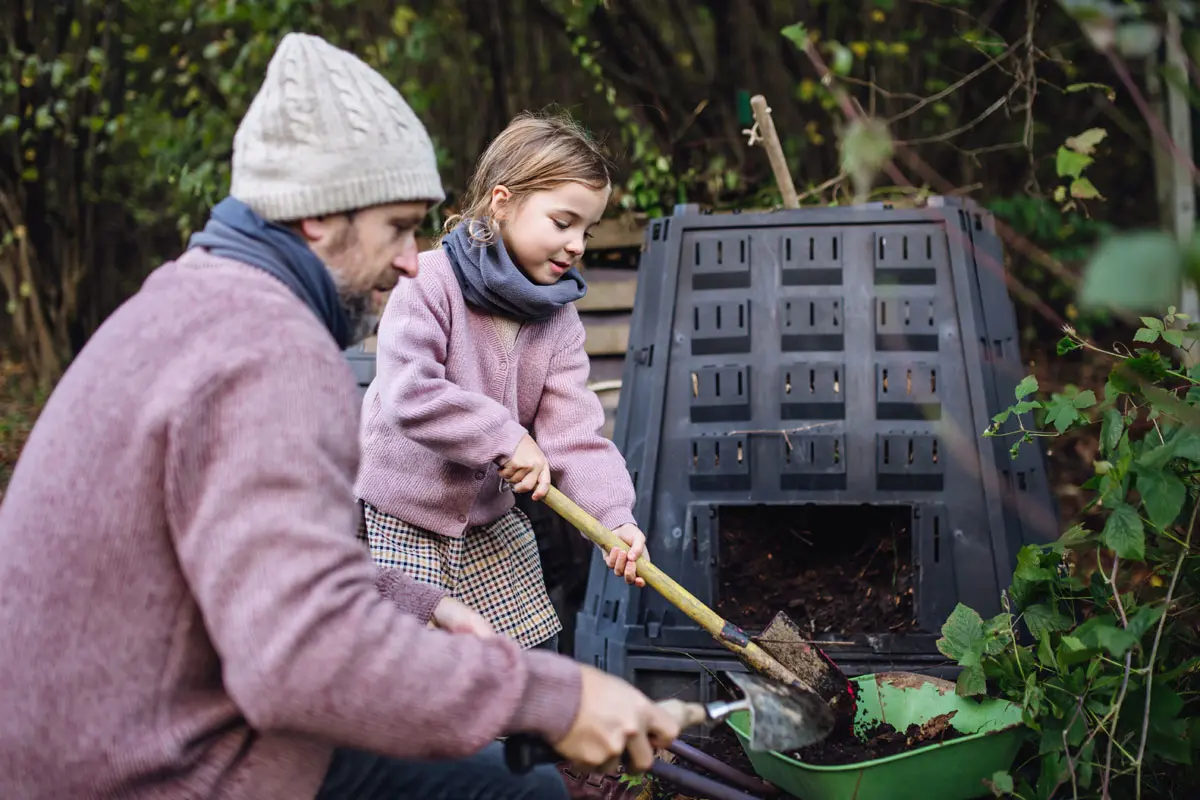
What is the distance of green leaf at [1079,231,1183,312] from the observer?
2.03 ft

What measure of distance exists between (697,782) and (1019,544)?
3.81 ft

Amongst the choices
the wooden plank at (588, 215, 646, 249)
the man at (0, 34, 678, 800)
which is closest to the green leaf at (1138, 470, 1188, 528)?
the man at (0, 34, 678, 800)

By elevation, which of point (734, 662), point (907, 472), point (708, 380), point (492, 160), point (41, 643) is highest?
point (492, 160)

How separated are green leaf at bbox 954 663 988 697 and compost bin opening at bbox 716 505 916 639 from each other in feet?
1.67

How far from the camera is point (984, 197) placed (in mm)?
7109

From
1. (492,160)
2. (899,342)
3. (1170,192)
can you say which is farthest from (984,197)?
(492,160)

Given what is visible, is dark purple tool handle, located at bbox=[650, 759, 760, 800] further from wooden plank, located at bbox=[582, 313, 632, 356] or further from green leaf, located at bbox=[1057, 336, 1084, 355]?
wooden plank, located at bbox=[582, 313, 632, 356]

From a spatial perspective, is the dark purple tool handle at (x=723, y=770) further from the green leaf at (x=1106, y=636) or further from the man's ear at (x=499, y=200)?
the man's ear at (x=499, y=200)

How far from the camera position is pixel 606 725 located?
1339 millimetres

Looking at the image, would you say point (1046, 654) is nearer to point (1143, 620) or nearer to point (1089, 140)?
point (1143, 620)

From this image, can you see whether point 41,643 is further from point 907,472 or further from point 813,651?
point 907,472

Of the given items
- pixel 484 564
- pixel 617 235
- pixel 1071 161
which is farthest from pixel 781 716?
pixel 617 235

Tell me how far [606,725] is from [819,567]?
184cm

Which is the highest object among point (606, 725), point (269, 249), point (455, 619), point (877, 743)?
point (269, 249)
